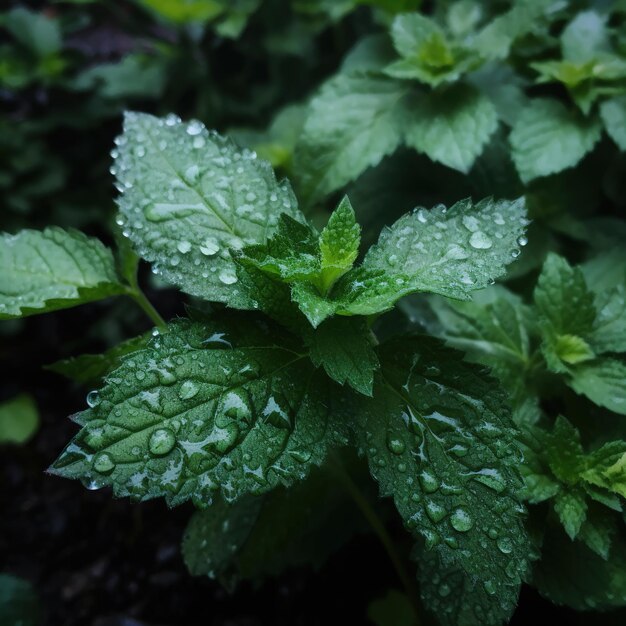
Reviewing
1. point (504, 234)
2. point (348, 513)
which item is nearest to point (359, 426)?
point (504, 234)

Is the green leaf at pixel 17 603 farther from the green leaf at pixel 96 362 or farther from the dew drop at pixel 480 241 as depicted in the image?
the dew drop at pixel 480 241

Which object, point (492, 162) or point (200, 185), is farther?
point (492, 162)

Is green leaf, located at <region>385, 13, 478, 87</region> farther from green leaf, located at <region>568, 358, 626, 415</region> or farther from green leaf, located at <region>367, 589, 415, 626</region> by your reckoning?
green leaf, located at <region>367, 589, 415, 626</region>

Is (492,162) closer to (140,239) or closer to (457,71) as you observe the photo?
(457,71)

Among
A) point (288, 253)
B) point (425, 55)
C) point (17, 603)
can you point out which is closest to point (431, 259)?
point (288, 253)

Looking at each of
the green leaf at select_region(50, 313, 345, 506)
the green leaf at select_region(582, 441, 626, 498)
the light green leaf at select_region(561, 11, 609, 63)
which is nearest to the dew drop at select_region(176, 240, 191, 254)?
the green leaf at select_region(50, 313, 345, 506)

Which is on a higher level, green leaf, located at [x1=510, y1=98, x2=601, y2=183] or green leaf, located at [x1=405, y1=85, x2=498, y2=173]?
green leaf, located at [x1=405, y1=85, x2=498, y2=173]

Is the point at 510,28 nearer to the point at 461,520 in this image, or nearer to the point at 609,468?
the point at 609,468
